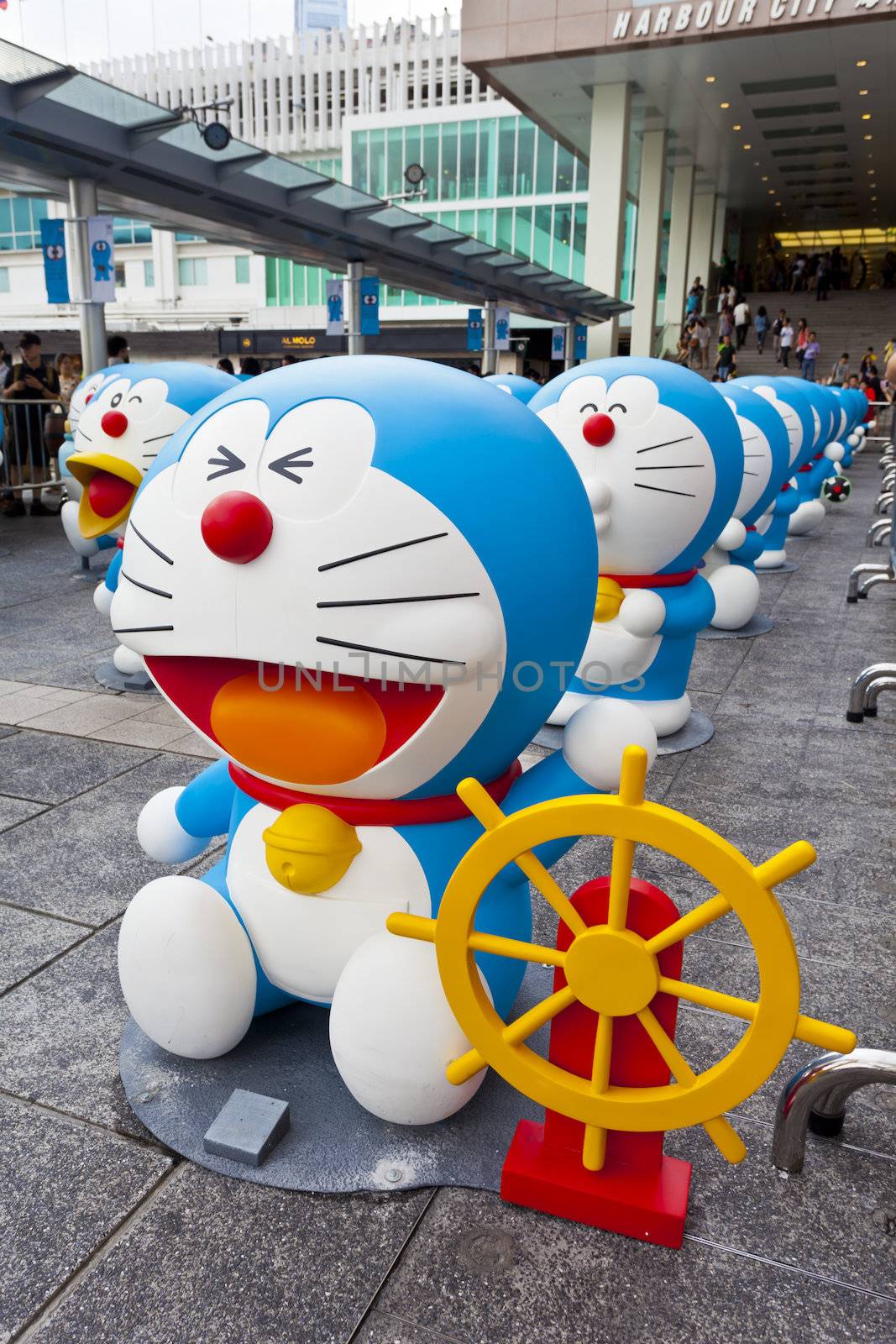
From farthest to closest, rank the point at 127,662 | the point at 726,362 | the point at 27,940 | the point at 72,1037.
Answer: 1. the point at 726,362
2. the point at 127,662
3. the point at 27,940
4. the point at 72,1037

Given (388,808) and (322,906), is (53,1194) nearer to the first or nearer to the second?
(322,906)

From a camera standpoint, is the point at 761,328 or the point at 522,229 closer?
the point at 761,328

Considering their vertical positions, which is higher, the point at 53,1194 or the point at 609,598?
the point at 609,598

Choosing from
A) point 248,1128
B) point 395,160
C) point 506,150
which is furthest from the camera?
point 395,160

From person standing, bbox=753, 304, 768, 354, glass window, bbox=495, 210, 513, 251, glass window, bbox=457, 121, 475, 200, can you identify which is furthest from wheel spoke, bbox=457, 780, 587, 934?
Answer: glass window, bbox=457, 121, 475, 200

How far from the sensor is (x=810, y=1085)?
1.98 metres

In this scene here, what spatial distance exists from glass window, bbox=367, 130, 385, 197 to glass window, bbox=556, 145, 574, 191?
739 centimetres

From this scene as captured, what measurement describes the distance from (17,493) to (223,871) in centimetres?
1103

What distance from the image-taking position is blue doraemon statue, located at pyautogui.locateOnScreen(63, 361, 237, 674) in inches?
202

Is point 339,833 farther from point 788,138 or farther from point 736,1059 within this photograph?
point 788,138

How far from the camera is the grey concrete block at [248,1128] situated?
2.12 metres

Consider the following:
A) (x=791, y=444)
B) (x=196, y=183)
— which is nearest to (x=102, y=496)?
(x=791, y=444)

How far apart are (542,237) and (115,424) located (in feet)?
113

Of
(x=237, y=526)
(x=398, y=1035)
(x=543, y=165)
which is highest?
(x=543, y=165)
